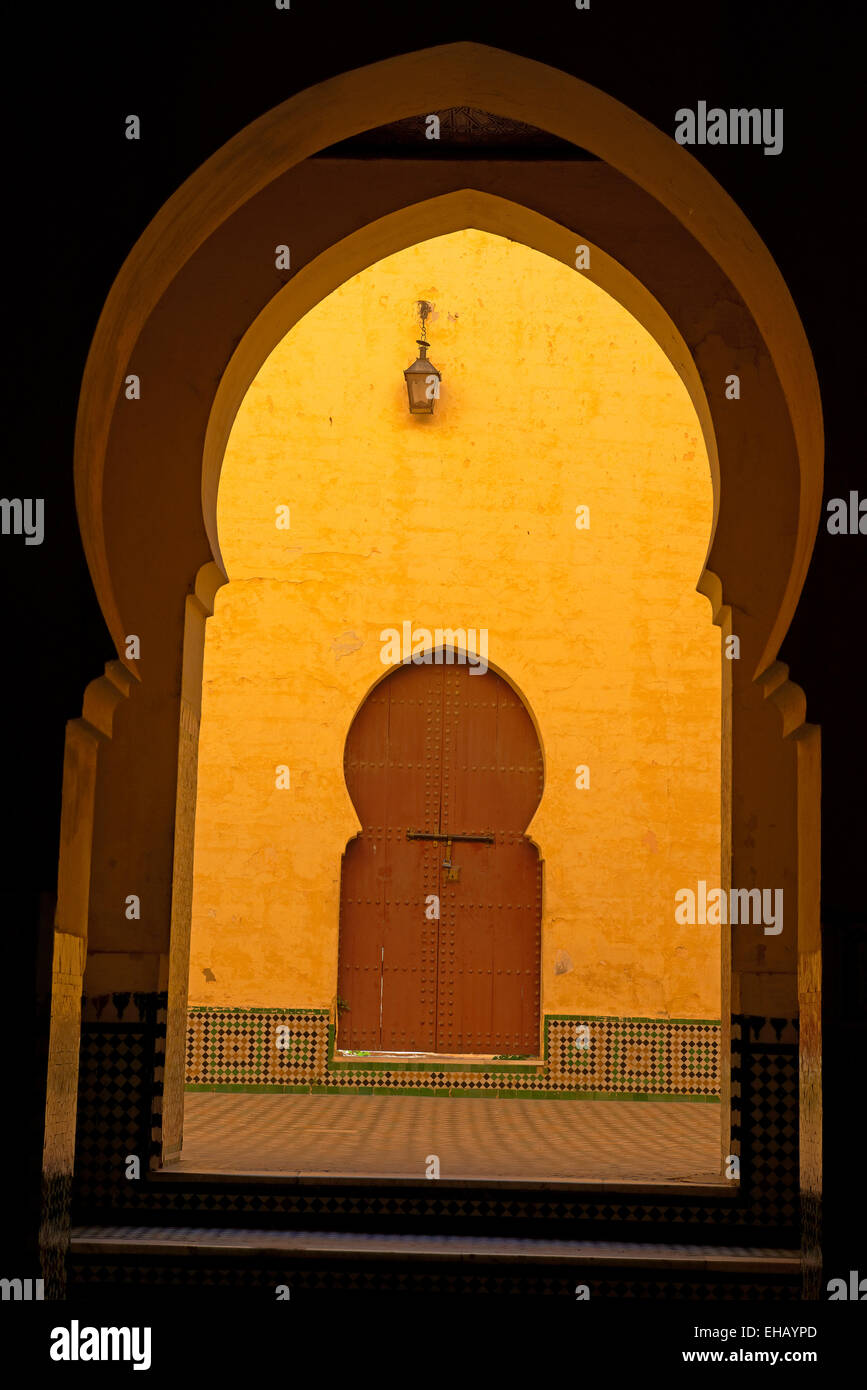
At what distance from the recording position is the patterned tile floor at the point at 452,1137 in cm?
532

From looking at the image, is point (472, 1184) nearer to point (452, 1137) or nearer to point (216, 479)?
point (452, 1137)

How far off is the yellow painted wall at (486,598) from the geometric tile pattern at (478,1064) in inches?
5.5

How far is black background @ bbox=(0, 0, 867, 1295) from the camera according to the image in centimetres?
346

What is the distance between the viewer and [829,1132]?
11.2 feet

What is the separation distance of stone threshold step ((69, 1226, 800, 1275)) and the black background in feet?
3.89

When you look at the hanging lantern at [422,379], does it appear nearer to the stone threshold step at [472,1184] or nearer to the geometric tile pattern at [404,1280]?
the stone threshold step at [472,1184]

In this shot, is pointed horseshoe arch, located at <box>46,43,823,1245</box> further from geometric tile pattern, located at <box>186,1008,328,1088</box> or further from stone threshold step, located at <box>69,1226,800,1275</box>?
geometric tile pattern, located at <box>186,1008,328,1088</box>

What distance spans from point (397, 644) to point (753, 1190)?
5.52m

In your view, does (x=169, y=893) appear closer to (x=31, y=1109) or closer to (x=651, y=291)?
(x=31, y=1109)

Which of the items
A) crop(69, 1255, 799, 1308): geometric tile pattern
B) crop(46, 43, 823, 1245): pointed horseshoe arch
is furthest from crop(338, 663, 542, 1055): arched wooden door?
crop(69, 1255, 799, 1308): geometric tile pattern

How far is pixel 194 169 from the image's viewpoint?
12.1ft

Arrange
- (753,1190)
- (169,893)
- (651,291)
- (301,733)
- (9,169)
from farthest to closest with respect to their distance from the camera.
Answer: (301,733) < (651,291) < (169,893) < (753,1190) < (9,169)

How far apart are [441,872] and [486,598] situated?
184 cm
